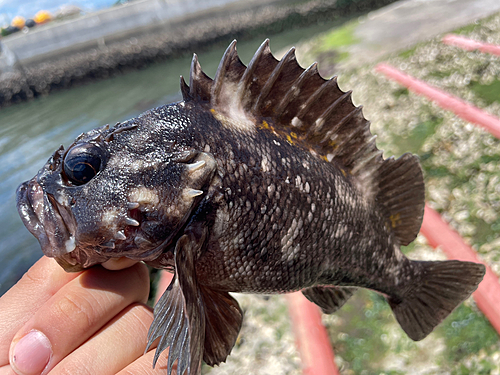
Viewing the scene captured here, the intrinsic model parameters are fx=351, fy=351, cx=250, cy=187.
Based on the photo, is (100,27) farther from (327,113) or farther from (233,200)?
(233,200)

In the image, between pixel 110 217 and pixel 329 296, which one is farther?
pixel 329 296

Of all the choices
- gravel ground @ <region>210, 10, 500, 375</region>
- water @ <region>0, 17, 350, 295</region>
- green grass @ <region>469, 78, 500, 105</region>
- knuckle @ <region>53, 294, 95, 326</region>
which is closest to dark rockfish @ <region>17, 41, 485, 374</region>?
knuckle @ <region>53, 294, 95, 326</region>

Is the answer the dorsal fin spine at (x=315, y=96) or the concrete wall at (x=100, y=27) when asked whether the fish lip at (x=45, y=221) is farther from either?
the concrete wall at (x=100, y=27)

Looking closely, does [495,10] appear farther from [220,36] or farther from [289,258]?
[220,36]

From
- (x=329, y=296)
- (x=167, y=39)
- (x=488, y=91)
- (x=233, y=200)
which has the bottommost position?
(x=167, y=39)

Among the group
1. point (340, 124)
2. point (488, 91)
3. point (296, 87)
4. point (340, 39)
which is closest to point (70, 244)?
point (296, 87)

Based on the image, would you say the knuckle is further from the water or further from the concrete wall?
the concrete wall

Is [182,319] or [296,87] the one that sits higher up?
[296,87]
